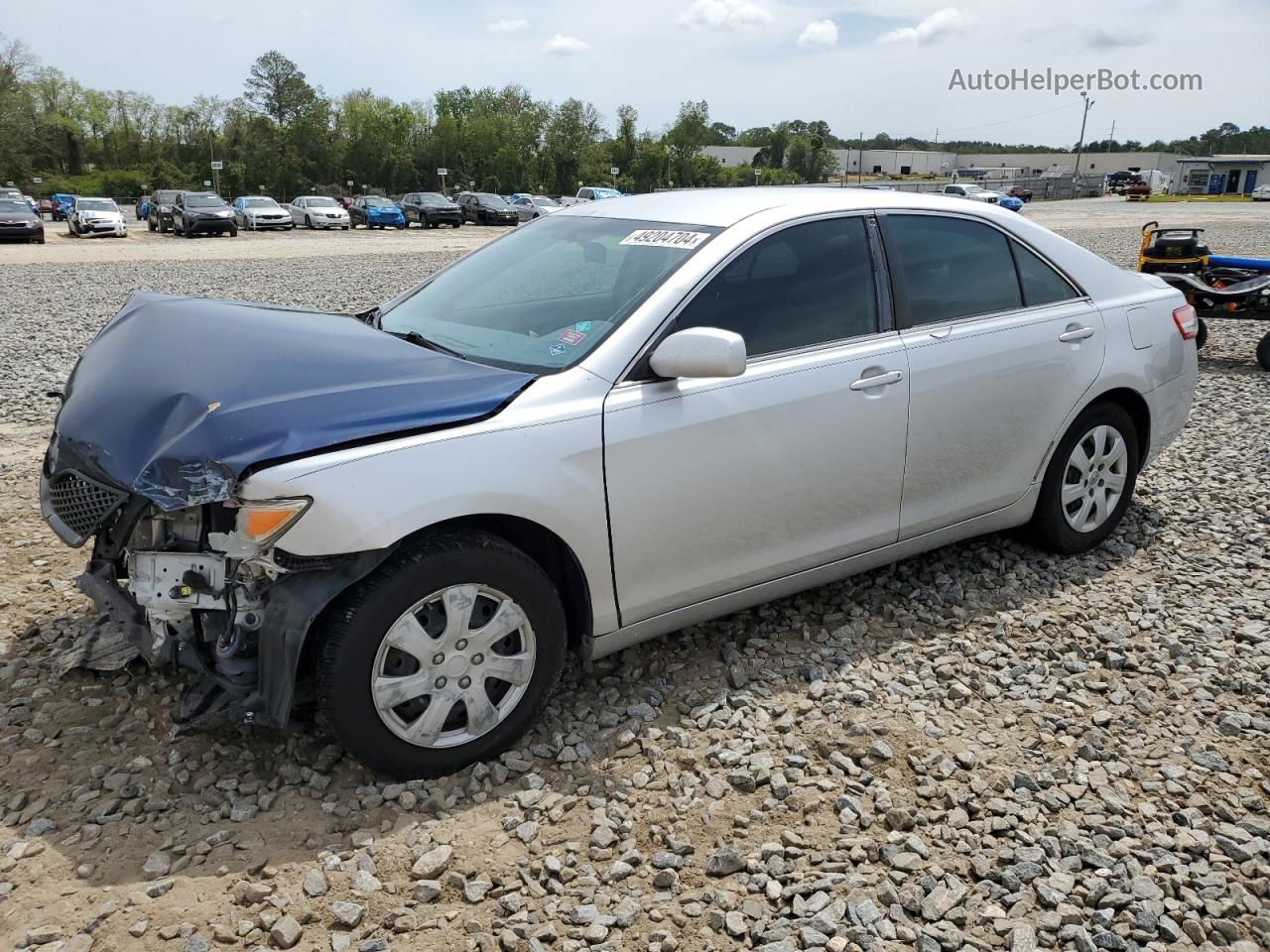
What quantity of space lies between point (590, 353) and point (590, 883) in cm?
161

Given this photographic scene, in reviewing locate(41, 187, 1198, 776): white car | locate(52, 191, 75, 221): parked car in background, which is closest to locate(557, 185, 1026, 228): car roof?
locate(41, 187, 1198, 776): white car

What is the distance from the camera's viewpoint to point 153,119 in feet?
303

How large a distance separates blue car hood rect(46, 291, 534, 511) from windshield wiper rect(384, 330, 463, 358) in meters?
0.08

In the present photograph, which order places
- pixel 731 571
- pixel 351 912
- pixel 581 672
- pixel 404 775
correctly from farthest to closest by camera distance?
pixel 581 672 < pixel 731 571 < pixel 404 775 < pixel 351 912

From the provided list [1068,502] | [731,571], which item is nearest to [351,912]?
[731,571]

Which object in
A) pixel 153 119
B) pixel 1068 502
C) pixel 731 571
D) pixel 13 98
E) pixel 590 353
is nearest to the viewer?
pixel 590 353

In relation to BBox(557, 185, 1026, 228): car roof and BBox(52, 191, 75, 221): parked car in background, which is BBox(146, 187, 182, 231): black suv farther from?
BBox(557, 185, 1026, 228): car roof

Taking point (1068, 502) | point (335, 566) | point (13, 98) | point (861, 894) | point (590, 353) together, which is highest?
point (13, 98)

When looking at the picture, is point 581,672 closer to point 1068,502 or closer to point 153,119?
point 1068,502

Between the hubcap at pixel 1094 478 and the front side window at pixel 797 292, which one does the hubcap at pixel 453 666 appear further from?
the hubcap at pixel 1094 478

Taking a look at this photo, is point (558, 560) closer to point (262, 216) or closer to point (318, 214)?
point (262, 216)

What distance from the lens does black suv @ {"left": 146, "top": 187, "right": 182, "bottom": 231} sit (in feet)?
116

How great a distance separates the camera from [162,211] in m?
35.8

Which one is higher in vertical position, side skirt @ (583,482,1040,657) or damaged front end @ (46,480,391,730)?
damaged front end @ (46,480,391,730)
